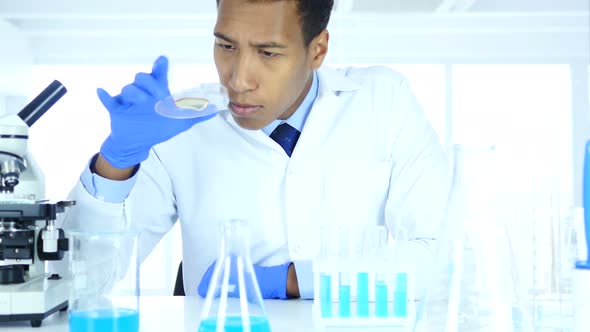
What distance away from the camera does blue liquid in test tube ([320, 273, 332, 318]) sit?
143cm

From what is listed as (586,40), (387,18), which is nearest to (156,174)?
(387,18)

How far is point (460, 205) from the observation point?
1.15 metres

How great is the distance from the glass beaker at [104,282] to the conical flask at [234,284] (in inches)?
8.4

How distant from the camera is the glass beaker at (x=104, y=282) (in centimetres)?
130

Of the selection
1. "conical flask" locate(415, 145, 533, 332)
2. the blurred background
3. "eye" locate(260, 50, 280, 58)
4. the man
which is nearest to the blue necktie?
the man

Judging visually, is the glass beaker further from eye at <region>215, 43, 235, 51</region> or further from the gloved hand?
eye at <region>215, 43, 235, 51</region>

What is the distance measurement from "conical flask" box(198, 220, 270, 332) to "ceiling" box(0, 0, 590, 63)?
540 cm

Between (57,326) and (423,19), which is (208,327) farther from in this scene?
(423,19)

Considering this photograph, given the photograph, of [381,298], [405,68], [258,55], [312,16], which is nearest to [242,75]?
[258,55]

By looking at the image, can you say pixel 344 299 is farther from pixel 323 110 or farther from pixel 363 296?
pixel 323 110

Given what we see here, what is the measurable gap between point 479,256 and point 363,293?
1.10 ft

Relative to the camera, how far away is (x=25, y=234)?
160 cm

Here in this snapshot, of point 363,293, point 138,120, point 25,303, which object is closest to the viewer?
point 363,293

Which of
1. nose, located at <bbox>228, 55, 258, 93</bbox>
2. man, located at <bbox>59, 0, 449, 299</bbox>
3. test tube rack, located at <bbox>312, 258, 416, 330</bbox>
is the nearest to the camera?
test tube rack, located at <bbox>312, 258, 416, 330</bbox>
